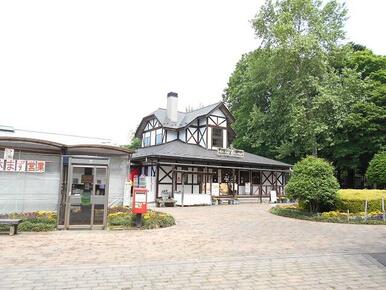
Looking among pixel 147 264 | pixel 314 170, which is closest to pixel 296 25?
pixel 314 170

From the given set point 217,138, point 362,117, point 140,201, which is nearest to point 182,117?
point 217,138

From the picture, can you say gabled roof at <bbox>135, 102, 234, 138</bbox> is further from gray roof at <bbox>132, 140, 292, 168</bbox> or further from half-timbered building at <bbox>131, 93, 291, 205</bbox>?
gray roof at <bbox>132, 140, 292, 168</bbox>

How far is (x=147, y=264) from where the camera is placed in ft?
21.2

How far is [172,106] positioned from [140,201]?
1788 cm

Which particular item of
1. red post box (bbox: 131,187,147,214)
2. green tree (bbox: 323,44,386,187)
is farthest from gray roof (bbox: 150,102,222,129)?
red post box (bbox: 131,187,147,214)

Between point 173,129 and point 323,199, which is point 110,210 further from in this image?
point 173,129

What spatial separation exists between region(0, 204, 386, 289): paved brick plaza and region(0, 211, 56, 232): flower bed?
2.05 ft

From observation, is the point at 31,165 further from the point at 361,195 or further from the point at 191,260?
the point at 361,195

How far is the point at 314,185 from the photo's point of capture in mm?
15484

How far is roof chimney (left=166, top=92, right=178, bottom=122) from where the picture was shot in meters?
28.6

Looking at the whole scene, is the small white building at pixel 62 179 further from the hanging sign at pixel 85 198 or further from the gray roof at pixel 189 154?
the gray roof at pixel 189 154

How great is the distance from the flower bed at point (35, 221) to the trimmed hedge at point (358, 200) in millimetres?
12811

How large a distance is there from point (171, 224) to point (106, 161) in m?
3.31

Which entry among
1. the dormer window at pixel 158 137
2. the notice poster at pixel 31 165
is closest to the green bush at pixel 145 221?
the notice poster at pixel 31 165
